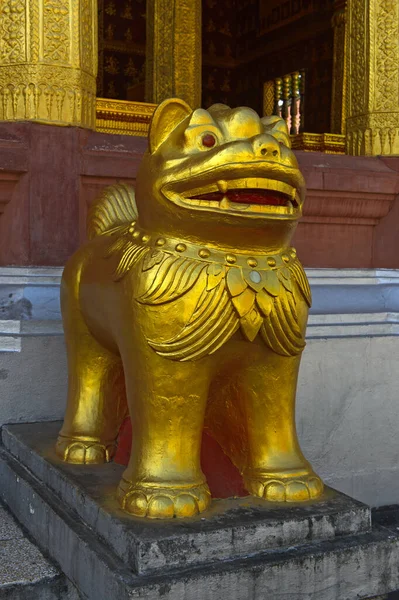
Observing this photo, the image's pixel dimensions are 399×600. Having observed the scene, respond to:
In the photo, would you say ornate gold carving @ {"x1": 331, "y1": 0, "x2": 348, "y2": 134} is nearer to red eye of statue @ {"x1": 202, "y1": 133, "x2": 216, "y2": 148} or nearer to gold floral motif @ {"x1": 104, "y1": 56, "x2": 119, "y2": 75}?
gold floral motif @ {"x1": 104, "y1": 56, "x2": 119, "y2": 75}

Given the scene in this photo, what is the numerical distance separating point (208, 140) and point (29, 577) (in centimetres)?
101

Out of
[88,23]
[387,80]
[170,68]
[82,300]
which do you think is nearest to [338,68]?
[170,68]

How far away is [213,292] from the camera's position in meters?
1.47

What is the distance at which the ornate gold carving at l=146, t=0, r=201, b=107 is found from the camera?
6.61 metres

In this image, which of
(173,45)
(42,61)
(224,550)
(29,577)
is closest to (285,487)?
(224,550)

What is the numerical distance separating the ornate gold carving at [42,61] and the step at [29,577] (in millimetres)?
1495

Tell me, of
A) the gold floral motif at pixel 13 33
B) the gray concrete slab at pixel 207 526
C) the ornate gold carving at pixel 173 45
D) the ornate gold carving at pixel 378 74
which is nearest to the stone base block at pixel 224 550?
the gray concrete slab at pixel 207 526

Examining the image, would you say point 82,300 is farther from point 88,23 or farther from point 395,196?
point 395,196

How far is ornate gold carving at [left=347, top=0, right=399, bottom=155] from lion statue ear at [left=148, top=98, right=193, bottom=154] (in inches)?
72.0

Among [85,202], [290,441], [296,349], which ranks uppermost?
[85,202]

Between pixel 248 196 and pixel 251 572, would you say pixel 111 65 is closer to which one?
pixel 248 196

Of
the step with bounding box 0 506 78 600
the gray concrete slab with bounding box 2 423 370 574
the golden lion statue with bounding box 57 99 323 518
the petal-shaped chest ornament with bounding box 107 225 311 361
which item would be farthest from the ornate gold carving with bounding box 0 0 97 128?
the step with bounding box 0 506 78 600

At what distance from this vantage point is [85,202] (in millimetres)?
2656

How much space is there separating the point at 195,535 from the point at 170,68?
5889 mm
